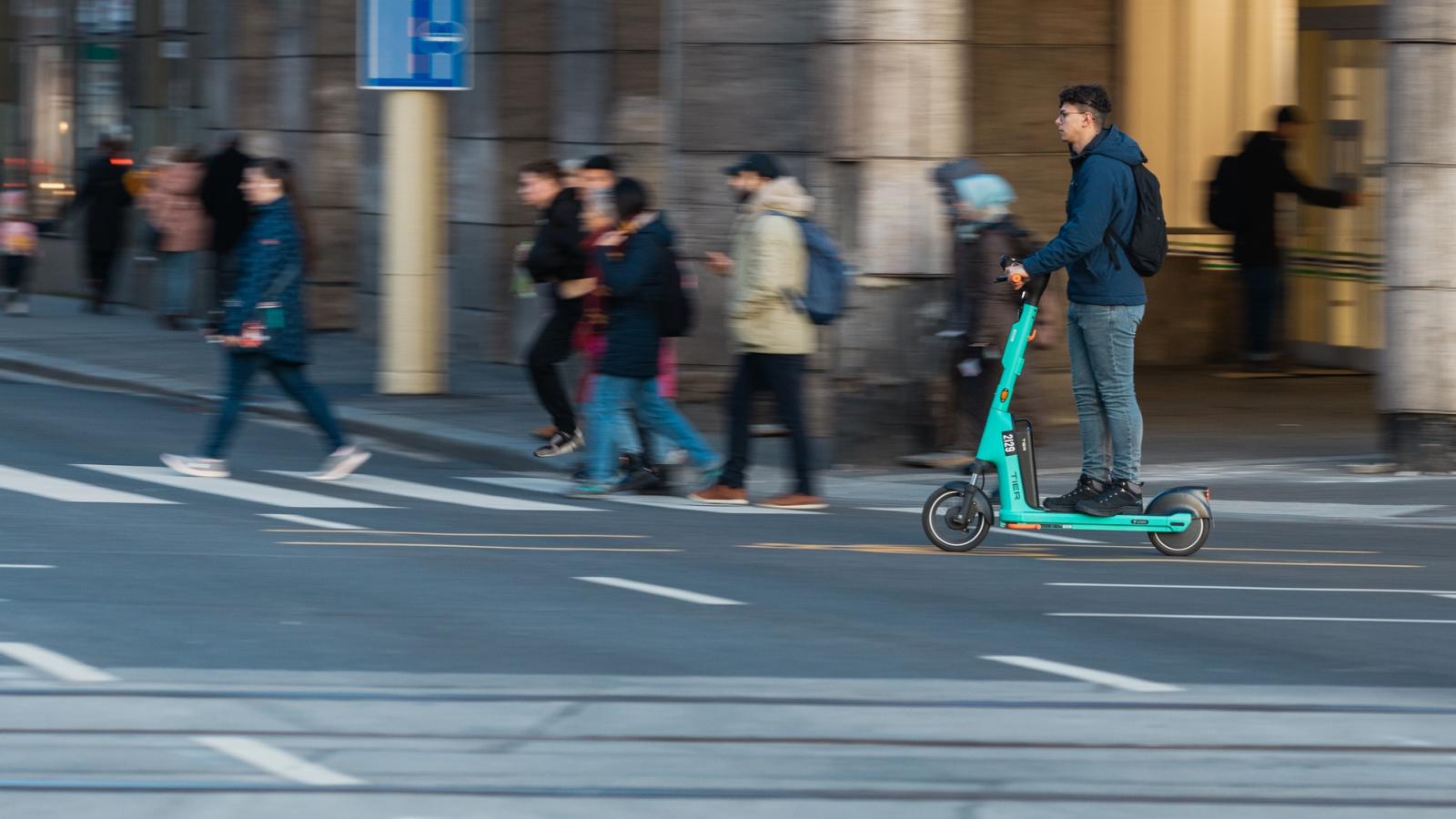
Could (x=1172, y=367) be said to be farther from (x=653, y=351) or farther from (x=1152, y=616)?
(x=1152, y=616)

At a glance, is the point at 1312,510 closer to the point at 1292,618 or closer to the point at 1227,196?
the point at 1292,618

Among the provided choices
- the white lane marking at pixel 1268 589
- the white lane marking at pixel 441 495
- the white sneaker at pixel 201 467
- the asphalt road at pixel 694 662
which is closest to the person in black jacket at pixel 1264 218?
the asphalt road at pixel 694 662

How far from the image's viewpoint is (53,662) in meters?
7.13

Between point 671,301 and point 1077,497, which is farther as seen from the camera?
point 671,301

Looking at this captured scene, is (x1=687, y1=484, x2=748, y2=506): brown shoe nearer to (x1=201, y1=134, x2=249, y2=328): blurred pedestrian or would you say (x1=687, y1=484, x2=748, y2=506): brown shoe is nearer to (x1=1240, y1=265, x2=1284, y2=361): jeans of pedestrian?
(x1=1240, y1=265, x2=1284, y2=361): jeans of pedestrian

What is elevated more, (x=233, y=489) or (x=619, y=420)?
(x=619, y=420)

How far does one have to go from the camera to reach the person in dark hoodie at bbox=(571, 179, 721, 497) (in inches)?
460

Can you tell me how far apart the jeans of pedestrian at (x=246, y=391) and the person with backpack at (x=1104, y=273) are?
4.26 meters

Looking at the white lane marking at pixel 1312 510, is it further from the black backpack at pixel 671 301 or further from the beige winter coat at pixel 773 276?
the black backpack at pixel 671 301

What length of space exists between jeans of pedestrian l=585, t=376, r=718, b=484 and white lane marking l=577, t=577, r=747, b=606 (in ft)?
9.66

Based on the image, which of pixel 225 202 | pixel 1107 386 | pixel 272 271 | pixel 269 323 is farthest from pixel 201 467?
pixel 225 202

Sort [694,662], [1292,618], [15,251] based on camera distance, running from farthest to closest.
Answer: [15,251] → [1292,618] → [694,662]

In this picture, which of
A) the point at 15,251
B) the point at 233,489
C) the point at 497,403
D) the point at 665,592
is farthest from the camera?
the point at 15,251

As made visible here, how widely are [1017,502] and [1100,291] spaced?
0.92 metres
